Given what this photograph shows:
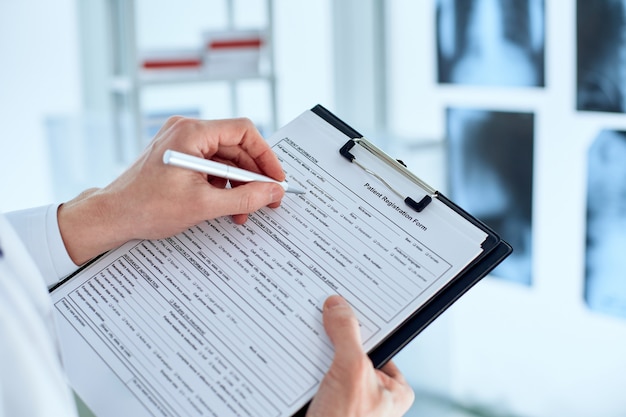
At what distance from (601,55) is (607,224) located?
40 cm

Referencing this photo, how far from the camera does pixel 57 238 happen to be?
692 mm

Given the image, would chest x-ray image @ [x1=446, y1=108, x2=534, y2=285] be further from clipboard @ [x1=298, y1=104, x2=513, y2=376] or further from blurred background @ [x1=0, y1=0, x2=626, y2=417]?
clipboard @ [x1=298, y1=104, x2=513, y2=376]

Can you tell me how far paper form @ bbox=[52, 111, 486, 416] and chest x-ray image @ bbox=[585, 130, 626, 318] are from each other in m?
1.23

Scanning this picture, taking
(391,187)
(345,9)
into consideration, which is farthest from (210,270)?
(345,9)

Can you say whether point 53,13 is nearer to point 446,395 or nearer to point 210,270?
point 446,395

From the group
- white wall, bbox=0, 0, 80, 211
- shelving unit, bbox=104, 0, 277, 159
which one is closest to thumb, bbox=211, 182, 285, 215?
shelving unit, bbox=104, 0, 277, 159

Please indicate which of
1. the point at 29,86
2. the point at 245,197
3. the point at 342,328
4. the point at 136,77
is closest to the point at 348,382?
the point at 342,328

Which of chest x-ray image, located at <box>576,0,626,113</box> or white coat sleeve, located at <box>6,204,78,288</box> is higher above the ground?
chest x-ray image, located at <box>576,0,626,113</box>

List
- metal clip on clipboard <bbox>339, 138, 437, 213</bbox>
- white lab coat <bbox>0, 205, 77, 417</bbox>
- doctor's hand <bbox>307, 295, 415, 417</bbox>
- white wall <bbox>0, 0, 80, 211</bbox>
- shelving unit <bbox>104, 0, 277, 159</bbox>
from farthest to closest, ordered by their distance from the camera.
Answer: white wall <bbox>0, 0, 80, 211</bbox> → shelving unit <bbox>104, 0, 277, 159</bbox> → metal clip on clipboard <bbox>339, 138, 437, 213</bbox> → doctor's hand <bbox>307, 295, 415, 417</bbox> → white lab coat <bbox>0, 205, 77, 417</bbox>

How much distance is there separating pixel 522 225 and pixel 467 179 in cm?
23

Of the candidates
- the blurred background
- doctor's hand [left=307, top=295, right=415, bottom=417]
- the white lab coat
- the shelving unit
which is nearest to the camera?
the white lab coat

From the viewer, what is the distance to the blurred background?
1.76m

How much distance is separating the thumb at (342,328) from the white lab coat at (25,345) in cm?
19

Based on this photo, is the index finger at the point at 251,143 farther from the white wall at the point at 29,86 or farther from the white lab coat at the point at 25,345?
the white wall at the point at 29,86
